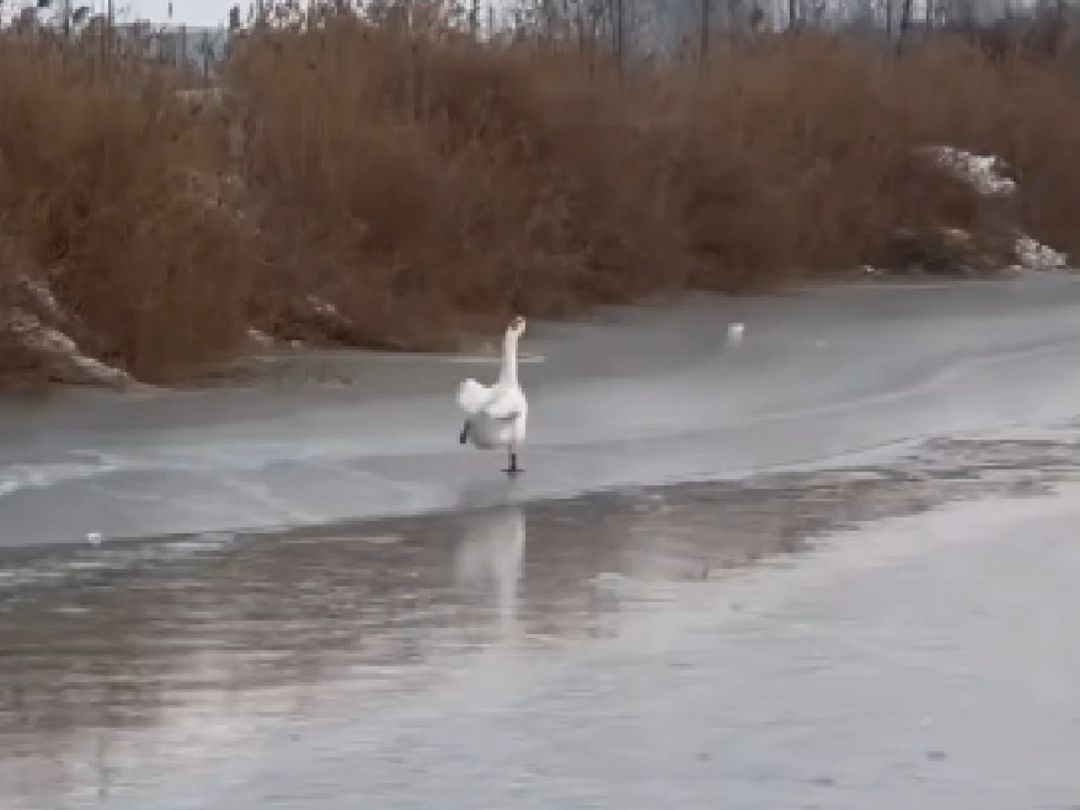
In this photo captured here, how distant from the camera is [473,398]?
15.4m

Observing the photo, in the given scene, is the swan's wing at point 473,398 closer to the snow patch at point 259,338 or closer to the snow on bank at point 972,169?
the snow patch at point 259,338

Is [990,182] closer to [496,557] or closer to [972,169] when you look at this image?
[972,169]

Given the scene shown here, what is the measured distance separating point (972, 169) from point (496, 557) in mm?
29101

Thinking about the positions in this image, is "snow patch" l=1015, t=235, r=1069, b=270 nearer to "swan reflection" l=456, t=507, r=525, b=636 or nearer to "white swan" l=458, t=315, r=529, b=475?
"white swan" l=458, t=315, r=529, b=475

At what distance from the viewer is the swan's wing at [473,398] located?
15.3 meters

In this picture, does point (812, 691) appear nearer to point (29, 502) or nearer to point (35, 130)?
point (29, 502)

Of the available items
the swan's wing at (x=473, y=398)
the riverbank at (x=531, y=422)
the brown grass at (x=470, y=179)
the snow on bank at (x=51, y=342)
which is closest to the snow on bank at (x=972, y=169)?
the brown grass at (x=470, y=179)

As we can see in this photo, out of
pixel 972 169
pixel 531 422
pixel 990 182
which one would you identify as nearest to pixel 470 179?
pixel 531 422

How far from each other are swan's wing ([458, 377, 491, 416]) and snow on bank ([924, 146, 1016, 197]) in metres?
25.6

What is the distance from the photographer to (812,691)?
9.20m

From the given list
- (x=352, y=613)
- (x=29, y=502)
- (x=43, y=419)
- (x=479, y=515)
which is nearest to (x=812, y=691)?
(x=352, y=613)

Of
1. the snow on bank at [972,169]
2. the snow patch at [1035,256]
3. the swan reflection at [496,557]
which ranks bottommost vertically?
the snow patch at [1035,256]

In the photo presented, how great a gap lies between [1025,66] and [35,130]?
2897 cm

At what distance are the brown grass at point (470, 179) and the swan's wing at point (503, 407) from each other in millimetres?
4857
